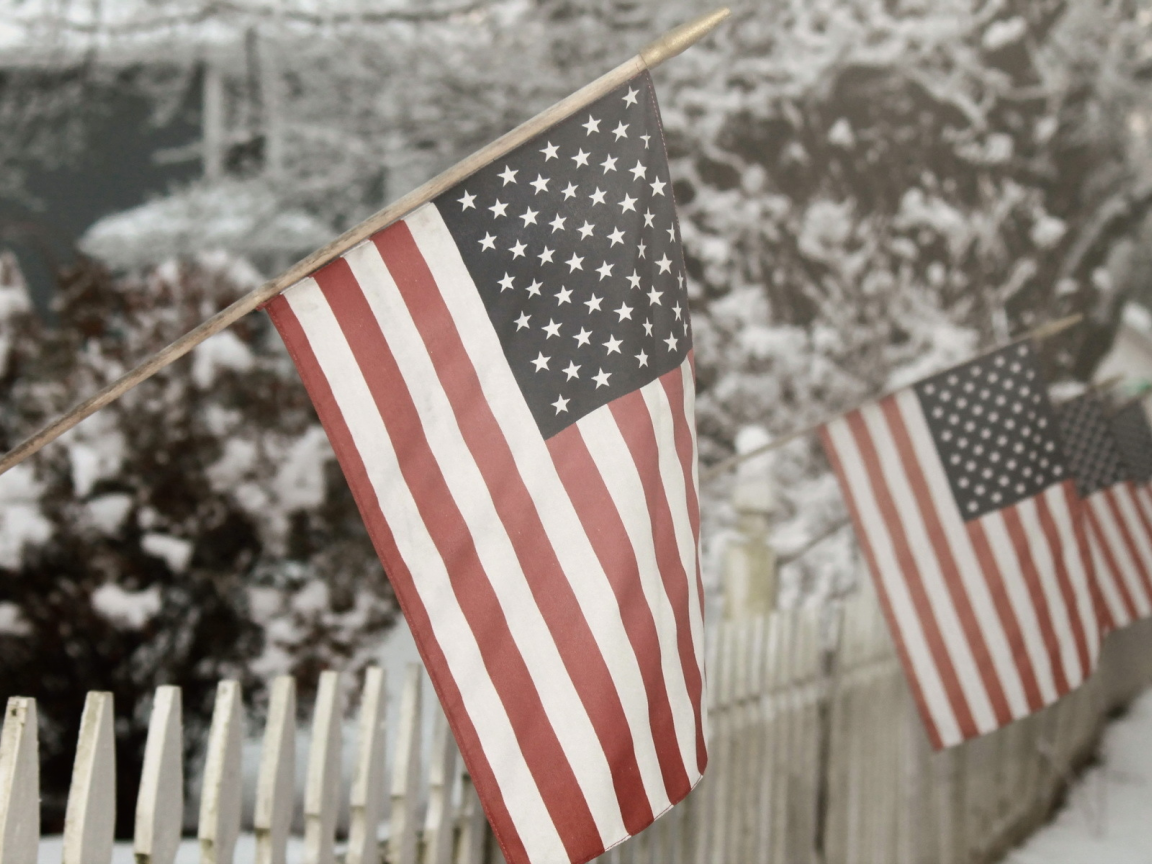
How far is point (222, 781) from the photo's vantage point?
180 cm

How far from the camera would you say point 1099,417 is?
4391mm

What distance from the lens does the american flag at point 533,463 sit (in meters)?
1.64

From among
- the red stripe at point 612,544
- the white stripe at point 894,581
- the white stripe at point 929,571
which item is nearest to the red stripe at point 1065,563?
the white stripe at point 929,571

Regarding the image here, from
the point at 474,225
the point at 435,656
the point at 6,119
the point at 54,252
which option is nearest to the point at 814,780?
the point at 435,656

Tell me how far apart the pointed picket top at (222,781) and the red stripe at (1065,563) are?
8.01 feet

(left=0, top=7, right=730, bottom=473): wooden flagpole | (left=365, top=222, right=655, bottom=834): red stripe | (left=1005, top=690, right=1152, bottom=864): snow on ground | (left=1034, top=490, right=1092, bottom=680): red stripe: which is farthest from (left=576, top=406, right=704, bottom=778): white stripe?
(left=1005, top=690, right=1152, bottom=864): snow on ground

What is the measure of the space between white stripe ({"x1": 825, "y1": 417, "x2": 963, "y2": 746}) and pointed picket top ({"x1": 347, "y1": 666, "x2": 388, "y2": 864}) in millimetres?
1640

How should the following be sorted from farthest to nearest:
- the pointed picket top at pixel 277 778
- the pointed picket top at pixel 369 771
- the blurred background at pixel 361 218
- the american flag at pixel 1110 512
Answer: the american flag at pixel 1110 512
the blurred background at pixel 361 218
the pointed picket top at pixel 369 771
the pointed picket top at pixel 277 778

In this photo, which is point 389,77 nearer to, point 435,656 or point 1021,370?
point 1021,370

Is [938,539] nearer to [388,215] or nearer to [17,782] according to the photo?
[388,215]

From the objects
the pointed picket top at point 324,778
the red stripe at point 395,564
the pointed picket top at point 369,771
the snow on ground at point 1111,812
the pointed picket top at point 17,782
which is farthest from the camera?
the snow on ground at point 1111,812

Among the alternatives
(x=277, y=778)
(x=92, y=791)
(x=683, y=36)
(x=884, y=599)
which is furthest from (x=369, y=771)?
(x=884, y=599)

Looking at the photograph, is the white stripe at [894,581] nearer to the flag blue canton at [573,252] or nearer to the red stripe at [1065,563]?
the red stripe at [1065,563]

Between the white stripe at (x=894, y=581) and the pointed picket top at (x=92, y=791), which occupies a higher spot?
the pointed picket top at (x=92, y=791)
